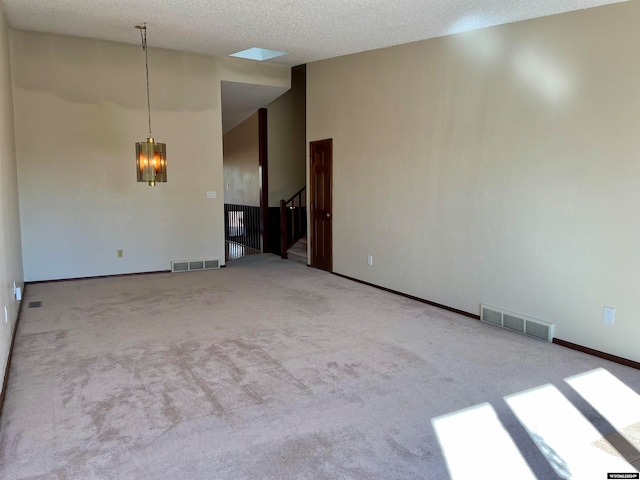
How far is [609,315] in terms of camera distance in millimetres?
3578

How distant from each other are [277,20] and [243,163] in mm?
5930

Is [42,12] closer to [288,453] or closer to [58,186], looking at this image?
[58,186]

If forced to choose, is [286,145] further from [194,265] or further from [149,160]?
[149,160]

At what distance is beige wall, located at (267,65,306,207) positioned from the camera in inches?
357

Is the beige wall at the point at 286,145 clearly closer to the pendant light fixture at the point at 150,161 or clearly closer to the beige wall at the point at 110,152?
the beige wall at the point at 110,152

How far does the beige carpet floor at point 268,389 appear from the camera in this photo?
2246mm

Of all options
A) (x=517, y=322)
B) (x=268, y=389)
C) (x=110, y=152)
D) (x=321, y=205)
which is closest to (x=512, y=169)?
(x=517, y=322)

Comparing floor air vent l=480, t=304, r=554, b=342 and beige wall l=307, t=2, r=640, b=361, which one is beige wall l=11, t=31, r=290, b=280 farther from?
floor air vent l=480, t=304, r=554, b=342

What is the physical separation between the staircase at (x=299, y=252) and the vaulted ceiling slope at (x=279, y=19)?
11.2ft

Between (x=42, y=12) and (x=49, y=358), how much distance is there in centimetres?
387

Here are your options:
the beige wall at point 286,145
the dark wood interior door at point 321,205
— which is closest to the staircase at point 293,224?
the beige wall at point 286,145

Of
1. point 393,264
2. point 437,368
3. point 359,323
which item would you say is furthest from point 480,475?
point 393,264

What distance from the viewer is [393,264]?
227 inches

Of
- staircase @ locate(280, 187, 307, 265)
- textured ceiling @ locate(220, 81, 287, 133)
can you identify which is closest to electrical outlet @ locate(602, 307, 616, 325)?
staircase @ locate(280, 187, 307, 265)
